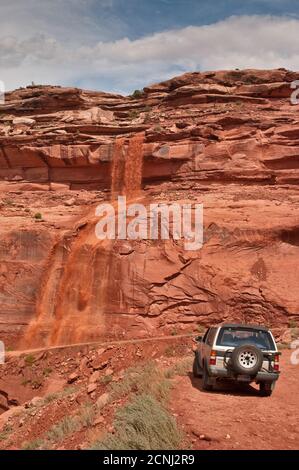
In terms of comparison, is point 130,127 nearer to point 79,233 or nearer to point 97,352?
point 79,233

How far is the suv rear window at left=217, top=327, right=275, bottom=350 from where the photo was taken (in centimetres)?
1031

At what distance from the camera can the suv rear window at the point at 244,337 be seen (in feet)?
33.8

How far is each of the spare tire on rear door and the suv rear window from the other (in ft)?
1.46

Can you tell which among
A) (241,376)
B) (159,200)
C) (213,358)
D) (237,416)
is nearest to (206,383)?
(213,358)

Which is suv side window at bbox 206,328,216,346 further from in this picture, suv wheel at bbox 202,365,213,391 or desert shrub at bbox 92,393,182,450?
desert shrub at bbox 92,393,182,450

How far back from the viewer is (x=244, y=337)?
10.6 metres

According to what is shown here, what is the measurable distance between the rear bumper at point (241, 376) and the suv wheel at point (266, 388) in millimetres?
262

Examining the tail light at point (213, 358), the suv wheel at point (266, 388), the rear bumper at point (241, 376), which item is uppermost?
the tail light at point (213, 358)

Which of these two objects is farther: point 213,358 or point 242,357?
point 213,358

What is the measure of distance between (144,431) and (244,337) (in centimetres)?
379

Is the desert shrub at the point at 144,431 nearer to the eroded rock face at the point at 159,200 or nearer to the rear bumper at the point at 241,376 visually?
the rear bumper at the point at 241,376

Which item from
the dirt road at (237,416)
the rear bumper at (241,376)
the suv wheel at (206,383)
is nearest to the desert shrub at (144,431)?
the dirt road at (237,416)

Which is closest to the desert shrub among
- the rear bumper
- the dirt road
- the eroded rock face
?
the dirt road

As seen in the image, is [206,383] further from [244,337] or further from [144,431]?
[144,431]
